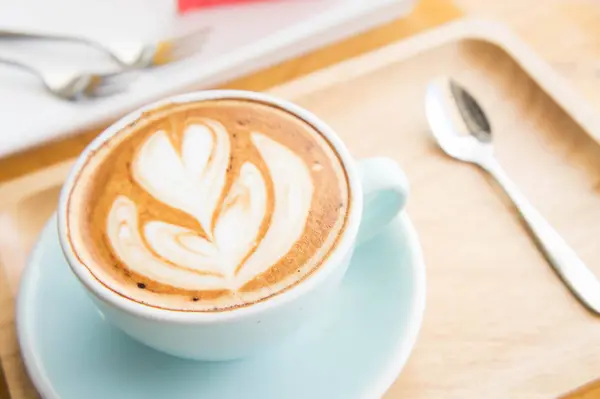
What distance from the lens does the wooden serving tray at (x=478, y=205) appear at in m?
0.55

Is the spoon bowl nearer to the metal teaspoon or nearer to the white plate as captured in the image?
the metal teaspoon

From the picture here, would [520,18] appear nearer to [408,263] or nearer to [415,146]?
[415,146]

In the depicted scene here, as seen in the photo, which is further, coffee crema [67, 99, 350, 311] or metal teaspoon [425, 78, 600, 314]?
metal teaspoon [425, 78, 600, 314]

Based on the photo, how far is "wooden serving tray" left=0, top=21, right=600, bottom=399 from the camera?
1.81ft

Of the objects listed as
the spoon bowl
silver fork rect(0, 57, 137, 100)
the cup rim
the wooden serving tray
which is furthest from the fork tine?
the spoon bowl

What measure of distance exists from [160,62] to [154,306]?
0.44m

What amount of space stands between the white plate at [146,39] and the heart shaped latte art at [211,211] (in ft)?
0.77

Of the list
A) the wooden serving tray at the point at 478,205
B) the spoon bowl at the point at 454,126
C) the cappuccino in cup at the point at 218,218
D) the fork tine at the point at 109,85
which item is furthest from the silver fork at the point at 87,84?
the spoon bowl at the point at 454,126

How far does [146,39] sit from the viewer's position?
893 mm

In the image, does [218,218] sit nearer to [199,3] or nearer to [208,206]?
[208,206]

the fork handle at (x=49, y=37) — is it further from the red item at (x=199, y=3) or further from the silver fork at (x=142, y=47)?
the red item at (x=199, y=3)

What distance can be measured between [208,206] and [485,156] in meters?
0.32

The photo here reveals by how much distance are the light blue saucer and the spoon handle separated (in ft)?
0.43

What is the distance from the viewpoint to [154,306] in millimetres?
461
